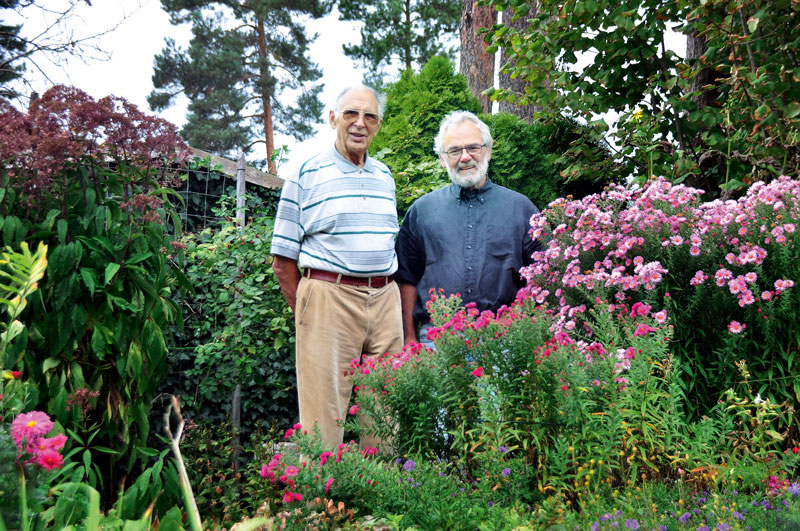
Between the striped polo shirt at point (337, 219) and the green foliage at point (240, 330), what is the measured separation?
1228 mm

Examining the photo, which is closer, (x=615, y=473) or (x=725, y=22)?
(x=615, y=473)

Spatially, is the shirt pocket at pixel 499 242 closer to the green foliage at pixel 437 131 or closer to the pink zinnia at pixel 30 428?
the pink zinnia at pixel 30 428

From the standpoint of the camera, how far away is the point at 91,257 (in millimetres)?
3207

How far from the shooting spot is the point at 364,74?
14820 mm

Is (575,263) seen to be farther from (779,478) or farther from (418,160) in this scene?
(418,160)

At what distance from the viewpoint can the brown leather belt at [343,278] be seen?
3.26m

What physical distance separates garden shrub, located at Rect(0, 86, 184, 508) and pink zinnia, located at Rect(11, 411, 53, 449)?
3.89 ft

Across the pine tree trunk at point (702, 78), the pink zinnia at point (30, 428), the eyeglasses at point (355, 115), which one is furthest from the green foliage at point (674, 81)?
the pink zinnia at point (30, 428)

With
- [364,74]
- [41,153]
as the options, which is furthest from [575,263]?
[364,74]

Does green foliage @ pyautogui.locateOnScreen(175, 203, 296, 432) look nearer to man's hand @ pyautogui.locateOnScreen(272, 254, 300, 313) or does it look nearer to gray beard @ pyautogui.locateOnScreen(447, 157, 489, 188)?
man's hand @ pyautogui.locateOnScreen(272, 254, 300, 313)

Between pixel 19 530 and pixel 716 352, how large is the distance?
114 inches

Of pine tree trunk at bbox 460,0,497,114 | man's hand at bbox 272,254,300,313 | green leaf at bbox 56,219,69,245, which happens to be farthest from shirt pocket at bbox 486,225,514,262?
pine tree trunk at bbox 460,0,497,114

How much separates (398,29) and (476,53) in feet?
20.8

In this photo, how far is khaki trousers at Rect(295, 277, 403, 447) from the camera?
127 inches
